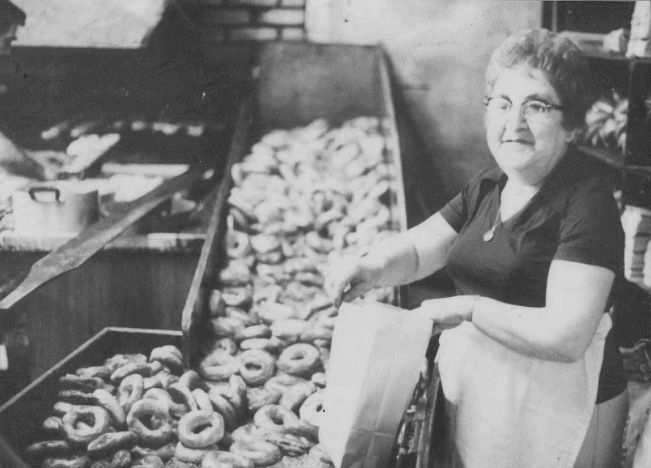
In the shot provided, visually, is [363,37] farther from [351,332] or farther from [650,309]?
[351,332]

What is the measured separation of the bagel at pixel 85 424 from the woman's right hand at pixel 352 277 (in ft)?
3.11

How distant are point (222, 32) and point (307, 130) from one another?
1.03 m

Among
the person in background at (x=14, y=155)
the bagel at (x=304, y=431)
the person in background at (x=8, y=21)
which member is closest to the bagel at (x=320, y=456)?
the bagel at (x=304, y=431)

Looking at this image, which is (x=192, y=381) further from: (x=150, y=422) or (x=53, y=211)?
(x=53, y=211)

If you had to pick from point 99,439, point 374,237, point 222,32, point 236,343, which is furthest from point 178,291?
point 222,32

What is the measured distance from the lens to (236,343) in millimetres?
2986

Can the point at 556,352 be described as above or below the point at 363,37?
below

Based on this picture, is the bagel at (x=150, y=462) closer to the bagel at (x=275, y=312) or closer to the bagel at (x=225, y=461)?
the bagel at (x=225, y=461)

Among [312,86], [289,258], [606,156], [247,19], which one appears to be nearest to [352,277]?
[289,258]

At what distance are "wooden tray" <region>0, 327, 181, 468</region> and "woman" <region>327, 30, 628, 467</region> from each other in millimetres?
1281

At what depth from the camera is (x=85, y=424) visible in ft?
7.27

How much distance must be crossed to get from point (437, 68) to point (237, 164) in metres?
1.73

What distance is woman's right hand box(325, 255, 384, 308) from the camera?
5.93 feet

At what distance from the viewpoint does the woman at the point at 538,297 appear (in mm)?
1485
